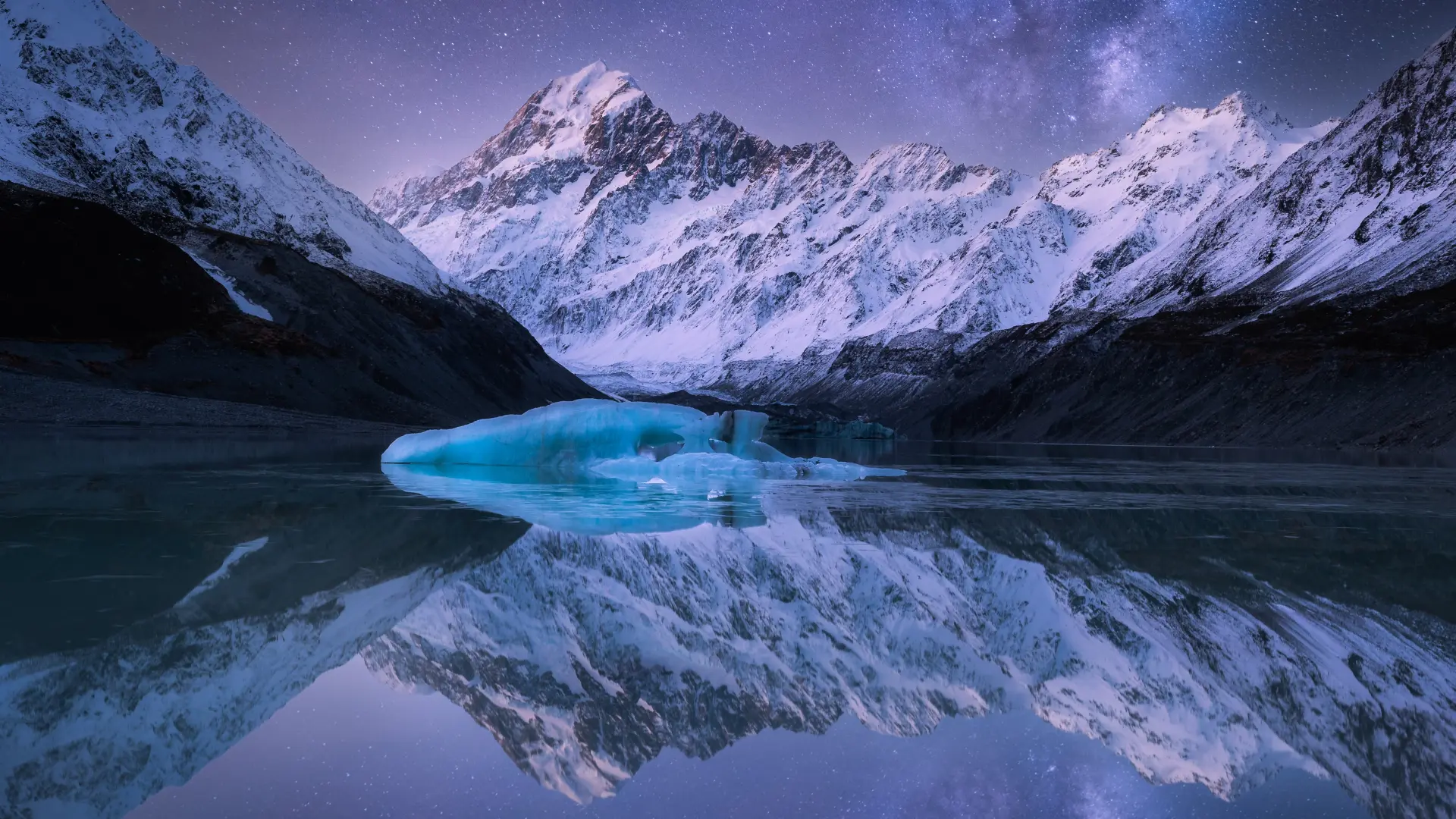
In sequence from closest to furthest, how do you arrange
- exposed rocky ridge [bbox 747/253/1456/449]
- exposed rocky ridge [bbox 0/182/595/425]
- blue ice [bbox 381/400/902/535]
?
1. blue ice [bbox 381/400/902/535]
2. exposed rocky ridge [bbox 0/182/595/425]
3. exposed rocky ridge [bbox 747/253/1456/449]

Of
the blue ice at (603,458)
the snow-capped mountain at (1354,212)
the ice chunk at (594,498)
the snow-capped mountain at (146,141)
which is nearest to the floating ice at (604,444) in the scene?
the blue ice at (603,458)

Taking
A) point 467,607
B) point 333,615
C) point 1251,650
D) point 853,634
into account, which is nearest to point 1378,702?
point 1251,650

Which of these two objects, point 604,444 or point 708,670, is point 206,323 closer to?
point 604,444

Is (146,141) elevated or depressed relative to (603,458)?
elevated

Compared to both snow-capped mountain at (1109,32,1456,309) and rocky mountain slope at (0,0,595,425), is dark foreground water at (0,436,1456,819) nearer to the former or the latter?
rocky mountain slope at (0,0,595,425)

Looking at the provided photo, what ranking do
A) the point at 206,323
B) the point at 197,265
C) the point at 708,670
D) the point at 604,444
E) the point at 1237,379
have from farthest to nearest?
the point at 1237,379 → the point at 197,265 → the point at 206,323 → the point at 604,444 → the point at 708,670

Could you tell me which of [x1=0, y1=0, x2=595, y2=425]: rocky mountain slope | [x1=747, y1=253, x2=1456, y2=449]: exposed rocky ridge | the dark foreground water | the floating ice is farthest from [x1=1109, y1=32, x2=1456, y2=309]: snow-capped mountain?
the dark foreground water

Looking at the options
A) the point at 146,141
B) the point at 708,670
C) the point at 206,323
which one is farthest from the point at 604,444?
the point at 146,141
